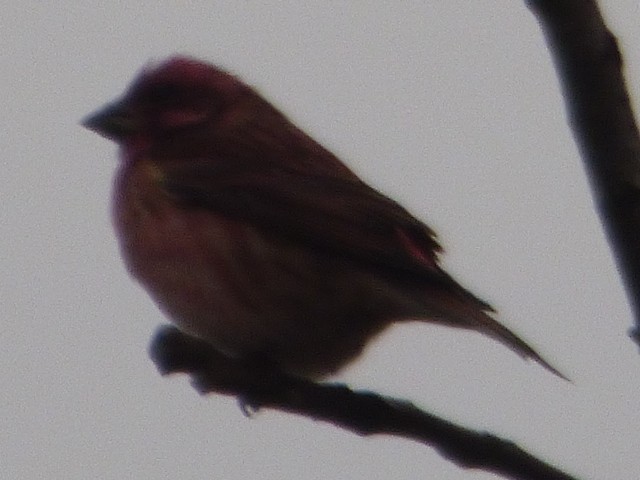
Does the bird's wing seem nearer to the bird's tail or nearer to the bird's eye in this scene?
the bird's tail

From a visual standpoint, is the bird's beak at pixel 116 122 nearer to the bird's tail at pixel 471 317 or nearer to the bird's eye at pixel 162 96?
the bird's eye at pixel 162 96

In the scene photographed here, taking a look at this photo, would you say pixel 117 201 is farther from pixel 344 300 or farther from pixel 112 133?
pixel 344 300

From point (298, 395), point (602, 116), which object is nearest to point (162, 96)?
point (298, 395)

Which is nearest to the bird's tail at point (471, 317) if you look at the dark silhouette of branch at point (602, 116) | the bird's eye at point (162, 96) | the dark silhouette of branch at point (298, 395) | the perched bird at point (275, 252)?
the perched bird at point (275, 252)

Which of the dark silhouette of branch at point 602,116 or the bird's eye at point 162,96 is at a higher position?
the bird's eye at point 162,96

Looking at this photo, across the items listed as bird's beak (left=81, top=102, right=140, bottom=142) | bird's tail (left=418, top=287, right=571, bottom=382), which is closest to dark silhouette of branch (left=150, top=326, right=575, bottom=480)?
bird's tail (left=418, top=287, right=571, bottom=382)

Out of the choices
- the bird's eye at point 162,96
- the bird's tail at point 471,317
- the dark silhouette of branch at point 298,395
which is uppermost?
the bird's eye at point 162,96

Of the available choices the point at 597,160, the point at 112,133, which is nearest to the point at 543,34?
the point at 597,160
